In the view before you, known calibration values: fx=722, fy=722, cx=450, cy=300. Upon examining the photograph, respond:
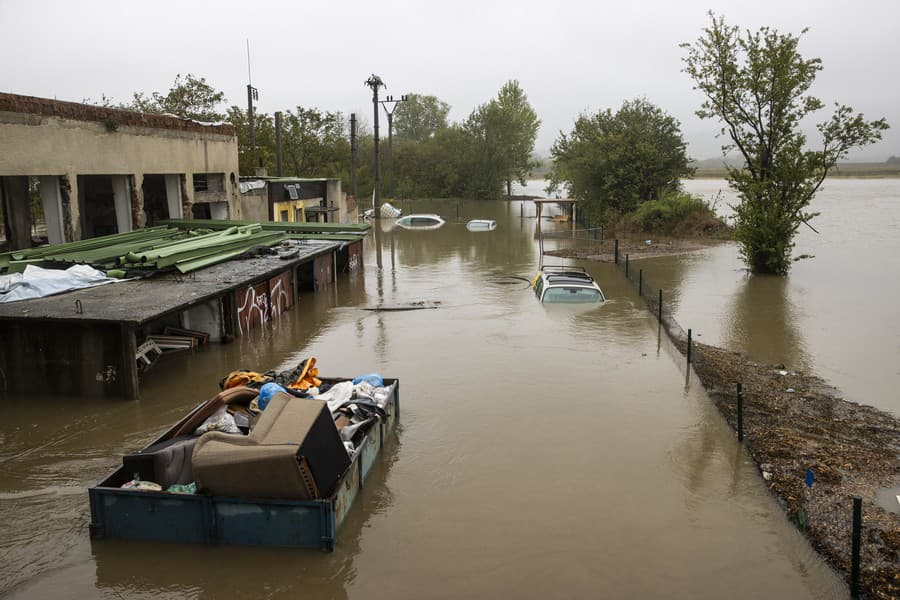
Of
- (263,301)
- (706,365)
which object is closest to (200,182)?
(263,301)

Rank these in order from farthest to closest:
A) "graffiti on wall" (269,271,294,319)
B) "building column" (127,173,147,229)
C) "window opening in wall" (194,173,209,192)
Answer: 1. "window opening in wall" (194,173,209,192)
2. "building column" (127,173,147,229)
3. "graffiti on wall" (269,271,294,319)

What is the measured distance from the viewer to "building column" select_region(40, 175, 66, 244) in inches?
802

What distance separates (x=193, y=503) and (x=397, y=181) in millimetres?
79548

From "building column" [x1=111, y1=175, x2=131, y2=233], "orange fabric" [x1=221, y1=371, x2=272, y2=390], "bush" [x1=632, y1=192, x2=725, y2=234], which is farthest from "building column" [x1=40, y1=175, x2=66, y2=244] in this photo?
"bush" [x1=632, y1=192, x2=725, y2=234]

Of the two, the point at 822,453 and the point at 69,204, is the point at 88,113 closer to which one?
the point at 69,204

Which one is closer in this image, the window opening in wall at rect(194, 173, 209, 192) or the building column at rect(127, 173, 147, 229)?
the building column at rect(127, 173, 147, 229)

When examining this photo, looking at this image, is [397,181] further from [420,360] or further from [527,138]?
[420,360]

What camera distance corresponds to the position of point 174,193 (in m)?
28.1

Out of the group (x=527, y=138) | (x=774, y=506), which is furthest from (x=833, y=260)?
(x=527, y=138)

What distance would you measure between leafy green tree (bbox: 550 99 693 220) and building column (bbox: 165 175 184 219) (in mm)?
30600

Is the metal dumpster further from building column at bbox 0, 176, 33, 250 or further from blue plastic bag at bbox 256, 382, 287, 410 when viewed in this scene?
building column at bbox 0, 176, 33, 250

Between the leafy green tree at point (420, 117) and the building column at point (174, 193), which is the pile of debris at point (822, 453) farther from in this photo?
the leafy green tree at point (420, 117)

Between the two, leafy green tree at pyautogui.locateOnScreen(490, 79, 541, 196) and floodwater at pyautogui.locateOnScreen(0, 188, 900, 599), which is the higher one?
leafy green tree at pyautogui.locateOnScreen(490, 79, 541, 196)

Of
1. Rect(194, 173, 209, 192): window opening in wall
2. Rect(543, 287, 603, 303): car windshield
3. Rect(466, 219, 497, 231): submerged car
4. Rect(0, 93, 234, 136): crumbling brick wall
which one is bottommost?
Rect(543, 287, 603, 303): car windshield
